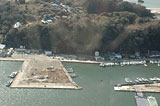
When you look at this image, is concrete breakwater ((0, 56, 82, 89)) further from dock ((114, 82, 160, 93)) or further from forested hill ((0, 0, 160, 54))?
forested hill ((0, 0, 160, 54))

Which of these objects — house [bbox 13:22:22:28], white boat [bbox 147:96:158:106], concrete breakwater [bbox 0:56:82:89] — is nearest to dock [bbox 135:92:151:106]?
white boat [bbox 147:96:158:106]

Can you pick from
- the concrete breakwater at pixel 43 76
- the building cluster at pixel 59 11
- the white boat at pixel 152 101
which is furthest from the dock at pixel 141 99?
the building cluster at pixel 59 11

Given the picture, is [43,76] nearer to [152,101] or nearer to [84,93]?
[84,93]

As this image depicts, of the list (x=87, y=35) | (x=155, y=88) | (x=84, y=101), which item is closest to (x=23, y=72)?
(x=84, y=101)

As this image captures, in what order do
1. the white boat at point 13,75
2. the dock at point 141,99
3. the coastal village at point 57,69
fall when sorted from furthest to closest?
the white boat at point 13,75, the coastal village at point 57,69, the dock at point 141,99

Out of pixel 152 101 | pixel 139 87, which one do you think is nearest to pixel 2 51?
pixel 139 87

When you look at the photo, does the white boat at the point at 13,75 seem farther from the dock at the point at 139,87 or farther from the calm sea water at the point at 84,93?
the dock at the point at 139,87
